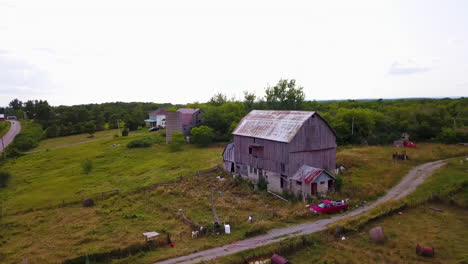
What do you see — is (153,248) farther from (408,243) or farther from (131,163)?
(131,163)

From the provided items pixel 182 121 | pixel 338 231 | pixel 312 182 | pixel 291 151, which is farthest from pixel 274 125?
pixel 182 121

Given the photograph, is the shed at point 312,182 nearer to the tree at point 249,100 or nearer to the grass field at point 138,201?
the grass field at point 138,201

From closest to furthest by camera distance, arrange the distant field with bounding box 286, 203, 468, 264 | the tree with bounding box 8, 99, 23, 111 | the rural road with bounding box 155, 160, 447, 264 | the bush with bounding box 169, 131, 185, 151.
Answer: the distant field with bounding box 286, 203, 468, 264 < the rural road with bounding box 155, 160, 447, 264 < the bush with bounding box 169, 131, 185, 151 < the tree with bounding box 8, 99, 23, 111

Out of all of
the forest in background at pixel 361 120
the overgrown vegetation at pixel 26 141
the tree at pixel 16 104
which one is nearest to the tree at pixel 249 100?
the forest in background at pixel 361 120

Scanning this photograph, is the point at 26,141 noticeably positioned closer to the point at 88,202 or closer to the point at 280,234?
the point at 88,202

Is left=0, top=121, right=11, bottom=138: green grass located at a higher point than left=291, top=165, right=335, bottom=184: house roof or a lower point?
higher

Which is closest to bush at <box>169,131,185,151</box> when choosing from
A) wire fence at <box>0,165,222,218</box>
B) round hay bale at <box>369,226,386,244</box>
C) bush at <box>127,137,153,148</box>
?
bush at <box>127,137,153,148</box>

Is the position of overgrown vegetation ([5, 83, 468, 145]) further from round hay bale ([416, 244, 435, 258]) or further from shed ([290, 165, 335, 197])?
round hay bale ([416, 244, 435, 258])
